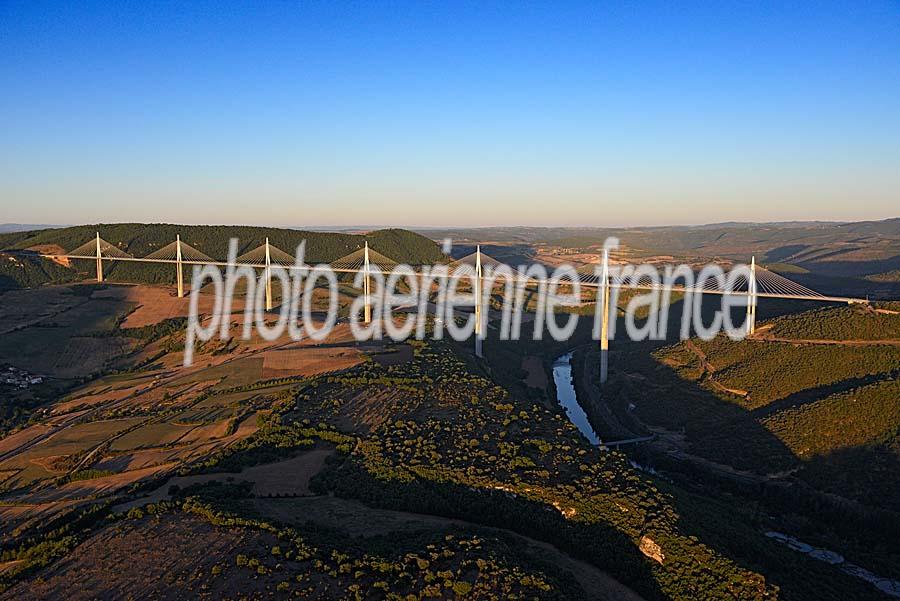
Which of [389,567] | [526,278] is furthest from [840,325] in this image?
[389,567]

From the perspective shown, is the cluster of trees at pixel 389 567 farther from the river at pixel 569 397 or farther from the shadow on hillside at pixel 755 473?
the river at pixel 569 397

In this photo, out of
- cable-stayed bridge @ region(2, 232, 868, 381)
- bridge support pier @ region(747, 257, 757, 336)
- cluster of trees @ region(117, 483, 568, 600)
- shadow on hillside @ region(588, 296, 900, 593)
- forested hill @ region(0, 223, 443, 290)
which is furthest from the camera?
forested hill @ region(0, 223, 443, 290)

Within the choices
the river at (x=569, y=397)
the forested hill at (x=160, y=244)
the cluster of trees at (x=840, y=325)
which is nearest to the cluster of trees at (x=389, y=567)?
the river at (x=569, y=397)

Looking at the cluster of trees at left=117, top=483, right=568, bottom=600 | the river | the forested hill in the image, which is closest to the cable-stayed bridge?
the forested hill

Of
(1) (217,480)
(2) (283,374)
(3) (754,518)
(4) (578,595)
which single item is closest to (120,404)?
(2) (283,374)

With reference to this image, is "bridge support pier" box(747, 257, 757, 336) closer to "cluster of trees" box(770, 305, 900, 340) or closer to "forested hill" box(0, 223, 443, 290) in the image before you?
"cluster of trees" box(770, 305, 900, 340)
